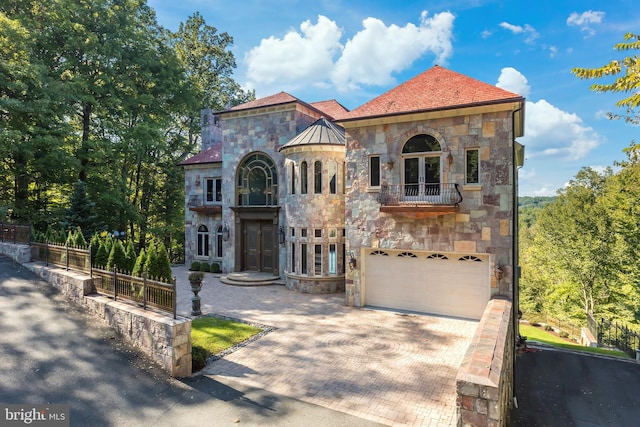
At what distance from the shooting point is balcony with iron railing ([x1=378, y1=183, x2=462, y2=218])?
11445 mm

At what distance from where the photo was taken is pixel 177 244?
99.4 feet

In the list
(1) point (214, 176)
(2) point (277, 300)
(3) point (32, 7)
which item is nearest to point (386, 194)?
(2) point (277, 300)

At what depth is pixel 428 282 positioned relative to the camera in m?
12.4

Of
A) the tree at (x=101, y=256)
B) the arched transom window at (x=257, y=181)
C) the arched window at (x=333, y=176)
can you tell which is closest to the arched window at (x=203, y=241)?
the arched transom window at (x=257, y=181)

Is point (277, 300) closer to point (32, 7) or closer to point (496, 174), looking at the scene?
point (496, 174)

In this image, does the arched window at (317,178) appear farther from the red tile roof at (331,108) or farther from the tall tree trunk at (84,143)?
the tall tree trunk at (84,143)

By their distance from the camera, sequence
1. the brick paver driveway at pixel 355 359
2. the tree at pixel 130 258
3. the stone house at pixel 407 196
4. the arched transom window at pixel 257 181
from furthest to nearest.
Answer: the arched transom window at pixel 257 181 < the stone house at pixel 407 196 < the tree at pixel 130 258 < the brick paver driveway at pixel 355 359

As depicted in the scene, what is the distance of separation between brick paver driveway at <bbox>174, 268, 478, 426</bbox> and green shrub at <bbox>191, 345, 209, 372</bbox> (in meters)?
0.19

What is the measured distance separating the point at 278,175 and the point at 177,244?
54.1 feet

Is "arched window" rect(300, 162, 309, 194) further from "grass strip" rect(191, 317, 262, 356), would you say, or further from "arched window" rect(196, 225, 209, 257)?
"arched window" rect(196, 225, 209, 257)

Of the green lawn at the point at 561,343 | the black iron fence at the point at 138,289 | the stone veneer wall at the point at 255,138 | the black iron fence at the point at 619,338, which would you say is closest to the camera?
the black iron fence at the point at 138,289

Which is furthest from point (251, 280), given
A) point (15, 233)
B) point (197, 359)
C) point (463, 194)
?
point (463, 194)

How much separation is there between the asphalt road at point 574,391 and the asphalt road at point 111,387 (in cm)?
502

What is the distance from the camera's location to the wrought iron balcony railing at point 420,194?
11594 mm
